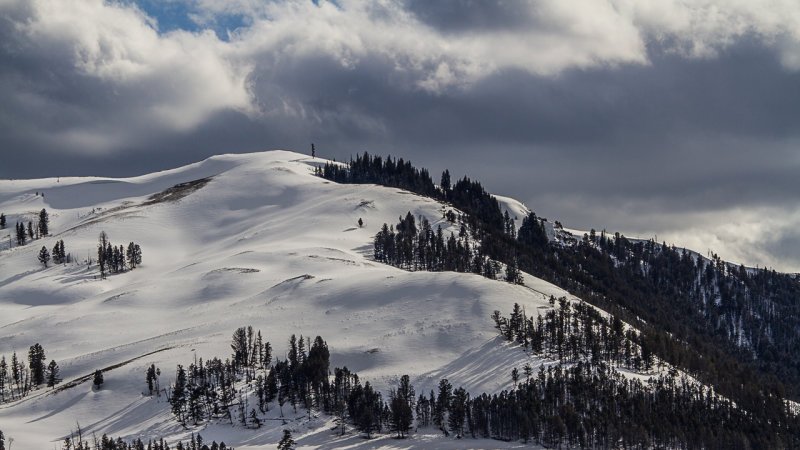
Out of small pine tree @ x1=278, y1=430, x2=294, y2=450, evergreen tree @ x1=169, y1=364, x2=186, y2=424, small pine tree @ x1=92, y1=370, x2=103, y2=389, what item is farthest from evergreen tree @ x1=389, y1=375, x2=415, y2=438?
small pine tree @ x1=92, y1=370, x2=103, y2=389

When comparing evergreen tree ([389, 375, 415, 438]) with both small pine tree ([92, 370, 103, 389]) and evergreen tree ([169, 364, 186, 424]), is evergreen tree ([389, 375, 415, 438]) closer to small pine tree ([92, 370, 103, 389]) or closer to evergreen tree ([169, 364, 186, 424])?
evergreen tree ([169, 364, 186, 424])

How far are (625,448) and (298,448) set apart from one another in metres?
75.6

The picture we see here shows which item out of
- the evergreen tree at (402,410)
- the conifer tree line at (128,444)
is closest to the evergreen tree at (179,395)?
the conifer tree line at (128,444)

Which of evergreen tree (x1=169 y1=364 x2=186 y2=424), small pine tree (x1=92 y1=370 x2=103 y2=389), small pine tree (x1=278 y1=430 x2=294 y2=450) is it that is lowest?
small pine tree (x1=278 y1=430 x2=294 y2=450)

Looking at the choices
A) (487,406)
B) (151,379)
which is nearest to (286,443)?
(487,406)

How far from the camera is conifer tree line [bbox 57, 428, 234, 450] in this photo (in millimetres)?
147875

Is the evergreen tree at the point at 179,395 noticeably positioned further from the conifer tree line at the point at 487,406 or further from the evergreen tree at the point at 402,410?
the evergreen tree at the point at 402,410

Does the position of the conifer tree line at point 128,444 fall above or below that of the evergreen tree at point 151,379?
below

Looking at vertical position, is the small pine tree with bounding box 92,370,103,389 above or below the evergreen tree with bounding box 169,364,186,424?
above

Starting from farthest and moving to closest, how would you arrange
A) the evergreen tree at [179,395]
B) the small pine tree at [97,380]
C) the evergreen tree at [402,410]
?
the small pine tree at [97,380] → the evergreen tree at [179,395] → the evergreen tree at [402,410]

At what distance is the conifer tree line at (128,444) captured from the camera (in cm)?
14788

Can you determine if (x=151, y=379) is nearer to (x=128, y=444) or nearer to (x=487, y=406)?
(x=128, y=444)

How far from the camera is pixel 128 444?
160250 mm

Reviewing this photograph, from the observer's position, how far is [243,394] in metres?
180
